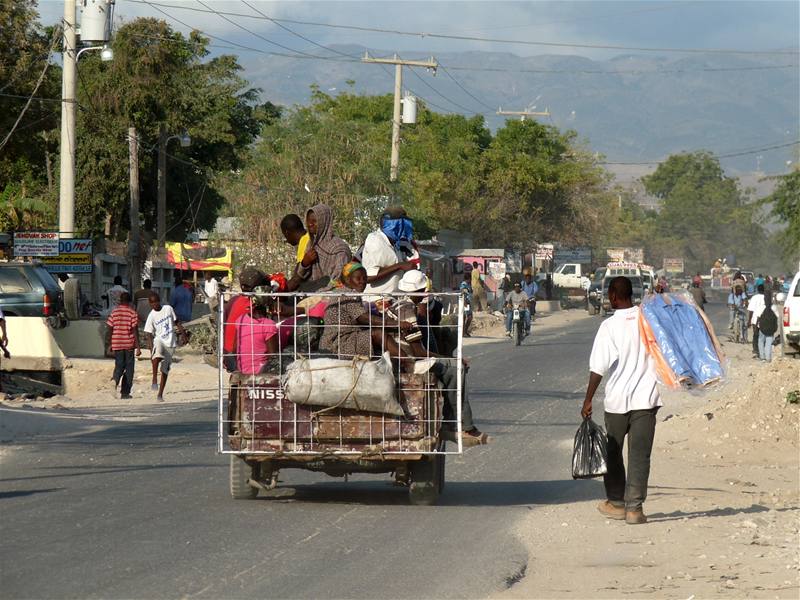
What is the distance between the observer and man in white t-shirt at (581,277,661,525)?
10.1 metres

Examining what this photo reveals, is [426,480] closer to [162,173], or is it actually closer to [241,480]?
[241,480]

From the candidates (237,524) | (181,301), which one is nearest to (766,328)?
(181,301)

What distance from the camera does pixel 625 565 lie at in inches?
346

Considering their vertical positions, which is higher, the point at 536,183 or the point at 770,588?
the point at 536,183

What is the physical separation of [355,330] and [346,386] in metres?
0.58

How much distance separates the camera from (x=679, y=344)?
10195 mm

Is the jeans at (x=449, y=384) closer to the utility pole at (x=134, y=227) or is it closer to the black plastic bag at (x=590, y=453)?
the black plastic bag at (x=590, y=453)

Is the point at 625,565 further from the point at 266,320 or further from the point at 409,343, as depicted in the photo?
the point at 266,320

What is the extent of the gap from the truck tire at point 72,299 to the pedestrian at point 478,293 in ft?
74.7

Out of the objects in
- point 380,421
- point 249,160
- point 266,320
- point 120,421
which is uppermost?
point 249,160

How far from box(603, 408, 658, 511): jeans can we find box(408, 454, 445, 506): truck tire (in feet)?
4.52

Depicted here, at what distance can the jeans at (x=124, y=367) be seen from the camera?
21430 mm

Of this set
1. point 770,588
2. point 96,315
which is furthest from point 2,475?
point 96,315

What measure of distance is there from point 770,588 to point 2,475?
7409mm
